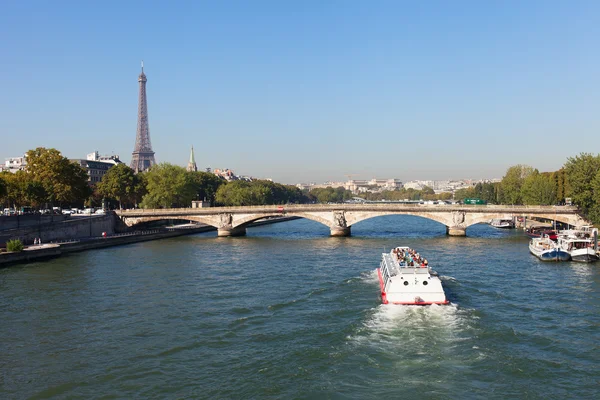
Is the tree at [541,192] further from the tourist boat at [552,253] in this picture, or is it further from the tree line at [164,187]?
the tourist boat at [552,253]

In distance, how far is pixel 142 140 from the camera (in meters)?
190

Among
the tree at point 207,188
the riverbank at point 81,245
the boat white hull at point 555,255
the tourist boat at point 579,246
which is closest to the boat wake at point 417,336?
the boat white hull at point 555,255

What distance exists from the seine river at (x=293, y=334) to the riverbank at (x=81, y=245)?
4.05 metres

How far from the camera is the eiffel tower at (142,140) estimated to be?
187000 mm

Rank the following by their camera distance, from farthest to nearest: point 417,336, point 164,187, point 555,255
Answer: point 164,187 < point 555,255 < point 417,336

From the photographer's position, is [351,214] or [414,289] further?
[351,214]

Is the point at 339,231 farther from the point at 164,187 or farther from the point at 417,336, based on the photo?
the point at 417,336

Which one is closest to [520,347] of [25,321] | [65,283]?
[25,321]

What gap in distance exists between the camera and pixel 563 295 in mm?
29641

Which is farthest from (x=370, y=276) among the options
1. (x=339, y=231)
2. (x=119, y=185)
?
(x=119, y=185)

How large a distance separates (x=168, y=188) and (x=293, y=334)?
66908mm

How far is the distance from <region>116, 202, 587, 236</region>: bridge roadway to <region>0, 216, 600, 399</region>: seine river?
23.9m

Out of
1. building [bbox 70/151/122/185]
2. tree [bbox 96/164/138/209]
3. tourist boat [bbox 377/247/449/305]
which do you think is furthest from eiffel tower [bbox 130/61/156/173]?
tourist boat [bbox 377/247/449/305]

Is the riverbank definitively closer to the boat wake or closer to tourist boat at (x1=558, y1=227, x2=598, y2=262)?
the boat wake
